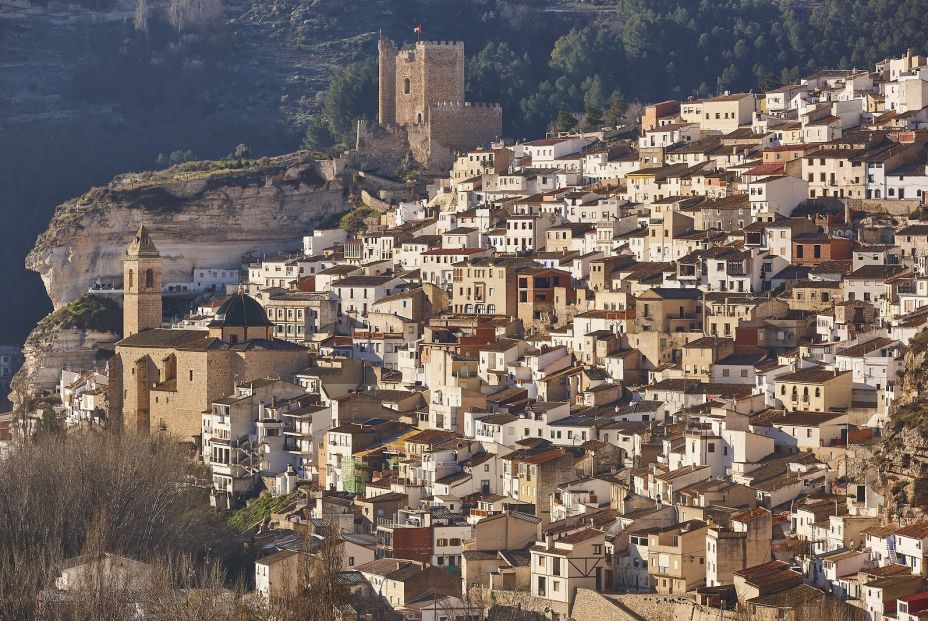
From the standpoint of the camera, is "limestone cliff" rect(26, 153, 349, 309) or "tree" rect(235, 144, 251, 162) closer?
"limestone cliff" rect(26, 153, 349, 309)

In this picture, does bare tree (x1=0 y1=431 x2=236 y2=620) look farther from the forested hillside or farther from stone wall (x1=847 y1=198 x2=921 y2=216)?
the forested hillside

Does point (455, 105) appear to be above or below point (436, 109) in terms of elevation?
above

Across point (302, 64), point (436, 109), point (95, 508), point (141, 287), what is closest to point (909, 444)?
point (95, 508)

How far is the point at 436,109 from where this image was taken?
305 ft

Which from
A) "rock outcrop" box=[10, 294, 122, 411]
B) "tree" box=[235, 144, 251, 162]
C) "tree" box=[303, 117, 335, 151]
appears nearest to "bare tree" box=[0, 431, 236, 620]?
"rock outcrop" box=[10, 294, 122, 411]

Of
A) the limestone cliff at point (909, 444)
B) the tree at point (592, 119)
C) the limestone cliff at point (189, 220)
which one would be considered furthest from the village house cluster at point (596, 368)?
the tree at point (592, 119)

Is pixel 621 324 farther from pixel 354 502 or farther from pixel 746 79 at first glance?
pixel 746 79

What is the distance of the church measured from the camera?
7362 centimetres

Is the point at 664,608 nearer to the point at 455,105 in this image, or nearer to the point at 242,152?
the point at 455,105

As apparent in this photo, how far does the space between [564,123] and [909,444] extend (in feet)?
131

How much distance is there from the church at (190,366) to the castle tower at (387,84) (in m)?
18.1

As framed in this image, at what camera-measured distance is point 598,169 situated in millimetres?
83875

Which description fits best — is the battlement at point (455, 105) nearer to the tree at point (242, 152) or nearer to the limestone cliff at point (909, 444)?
the tree at point (242, 152)

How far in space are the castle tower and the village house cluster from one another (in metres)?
5.59
